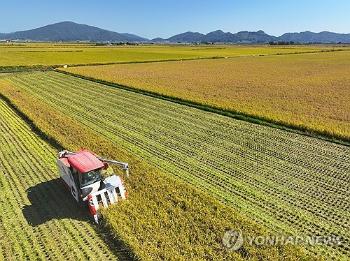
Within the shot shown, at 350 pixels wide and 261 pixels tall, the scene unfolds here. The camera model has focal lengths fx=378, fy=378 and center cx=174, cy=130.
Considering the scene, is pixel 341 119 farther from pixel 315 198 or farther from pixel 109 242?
pixel 109 242

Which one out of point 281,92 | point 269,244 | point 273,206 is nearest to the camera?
point 269,244

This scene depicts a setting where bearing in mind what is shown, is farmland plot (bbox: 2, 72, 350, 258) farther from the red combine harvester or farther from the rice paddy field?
the rice paddy field

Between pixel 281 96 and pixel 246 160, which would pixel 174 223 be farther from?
pixel 281 96

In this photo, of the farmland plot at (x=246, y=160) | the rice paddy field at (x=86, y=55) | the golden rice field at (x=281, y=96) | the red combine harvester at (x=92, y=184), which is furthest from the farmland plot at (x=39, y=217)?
the rice paddy field at (x=86, y=55)

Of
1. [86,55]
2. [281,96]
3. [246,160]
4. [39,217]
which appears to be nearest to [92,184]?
[39,217]

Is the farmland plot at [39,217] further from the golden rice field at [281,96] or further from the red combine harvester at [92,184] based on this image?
the golden rice field at [281,96]

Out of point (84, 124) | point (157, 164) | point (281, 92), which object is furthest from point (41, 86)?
point (157, 164)

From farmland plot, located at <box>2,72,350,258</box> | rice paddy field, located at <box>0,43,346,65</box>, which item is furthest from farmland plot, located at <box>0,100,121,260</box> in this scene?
rice paddy field, located at <box>0,43,346,65</box>
